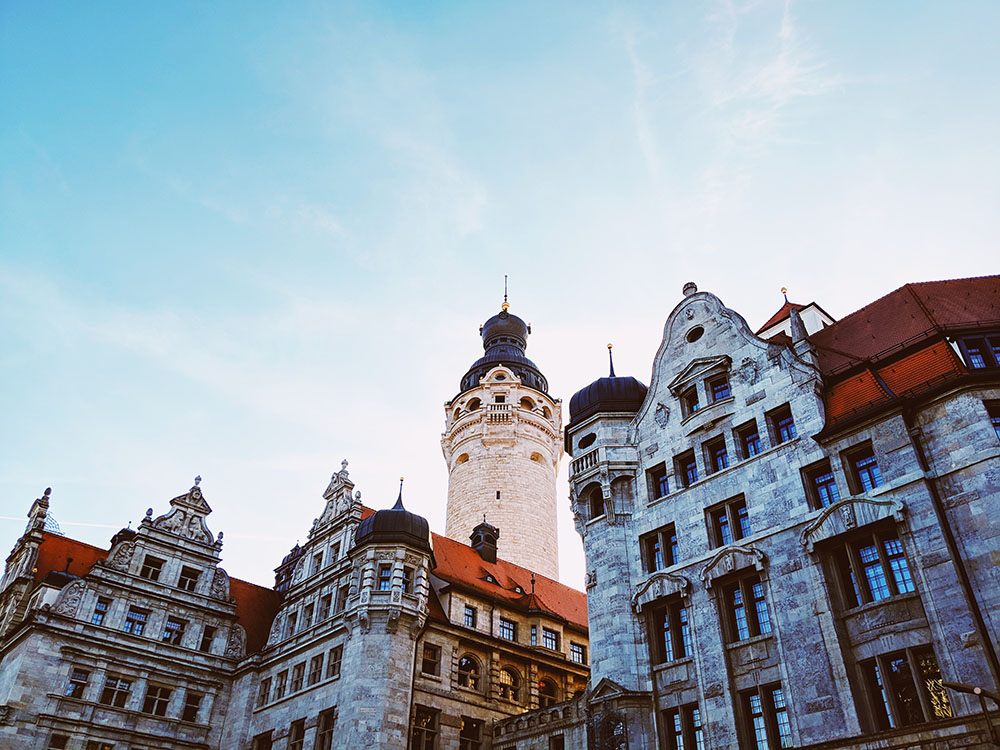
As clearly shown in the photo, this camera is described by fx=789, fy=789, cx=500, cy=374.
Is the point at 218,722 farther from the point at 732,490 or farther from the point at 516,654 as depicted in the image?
the point at 732,490

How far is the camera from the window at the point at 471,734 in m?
33.2

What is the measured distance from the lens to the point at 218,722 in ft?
126

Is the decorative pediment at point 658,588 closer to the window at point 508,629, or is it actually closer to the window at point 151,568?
the window at point 508,629

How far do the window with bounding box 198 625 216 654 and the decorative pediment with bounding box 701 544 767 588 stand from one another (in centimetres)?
2726

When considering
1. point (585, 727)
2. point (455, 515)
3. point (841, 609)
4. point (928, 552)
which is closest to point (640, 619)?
point (585, 727)

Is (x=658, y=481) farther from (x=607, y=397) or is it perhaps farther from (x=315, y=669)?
(x=315, y=669)

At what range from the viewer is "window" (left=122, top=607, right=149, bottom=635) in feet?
126

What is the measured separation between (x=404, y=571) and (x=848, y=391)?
65.0 feet

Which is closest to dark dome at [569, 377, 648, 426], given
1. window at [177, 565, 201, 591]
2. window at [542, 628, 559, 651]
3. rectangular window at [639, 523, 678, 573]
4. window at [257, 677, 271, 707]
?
rectangular window at [639, 523, 678, 573]

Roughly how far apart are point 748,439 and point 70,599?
3136 centimetres

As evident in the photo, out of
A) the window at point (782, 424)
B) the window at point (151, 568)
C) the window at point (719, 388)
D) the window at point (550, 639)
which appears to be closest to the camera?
the window at point (782, 424)

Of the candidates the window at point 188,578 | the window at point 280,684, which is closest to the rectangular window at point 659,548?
the window at point 280,684

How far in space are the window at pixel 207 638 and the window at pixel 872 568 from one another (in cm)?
3161

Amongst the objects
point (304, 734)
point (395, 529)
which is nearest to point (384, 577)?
point (395, 529)
